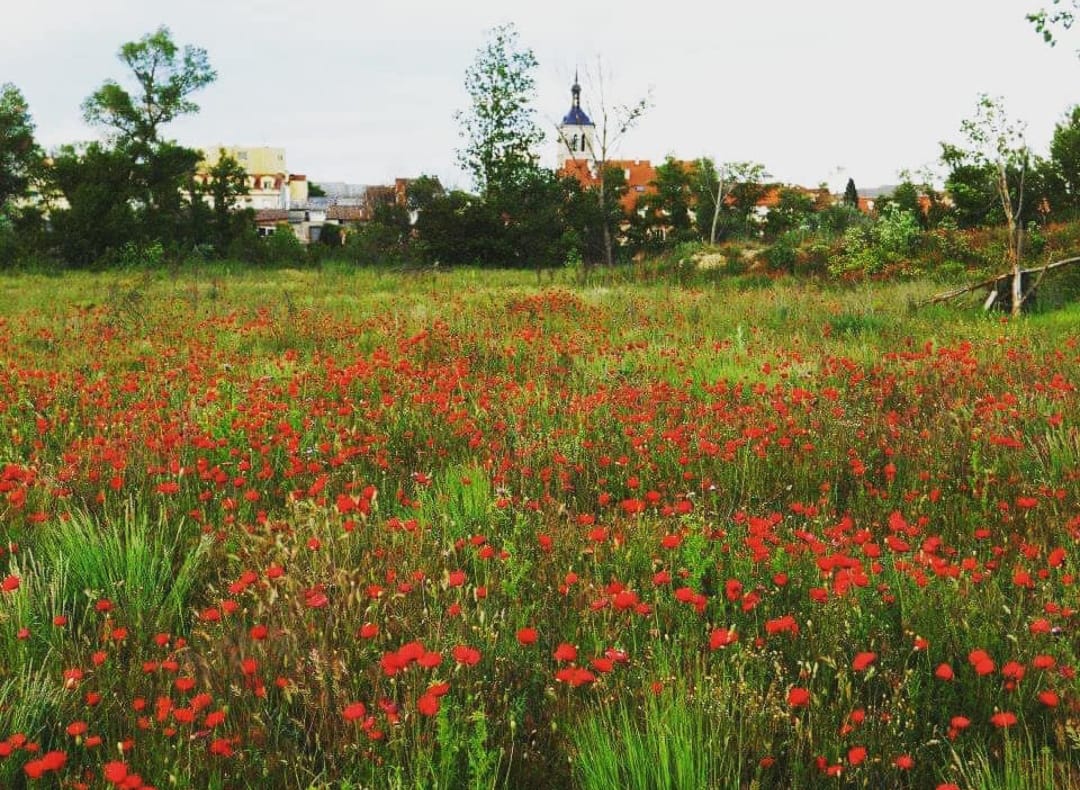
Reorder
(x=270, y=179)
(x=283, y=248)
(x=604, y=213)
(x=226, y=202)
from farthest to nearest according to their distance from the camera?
(x=270, y=179), (x=604, y=213), (x=226, y=202), (x=283, y=248)

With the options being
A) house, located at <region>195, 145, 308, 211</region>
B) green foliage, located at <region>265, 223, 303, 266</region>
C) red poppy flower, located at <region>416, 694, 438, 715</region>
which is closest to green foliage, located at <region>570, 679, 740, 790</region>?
red poppy flower, located at <region>416, 694, 438, 715</region>

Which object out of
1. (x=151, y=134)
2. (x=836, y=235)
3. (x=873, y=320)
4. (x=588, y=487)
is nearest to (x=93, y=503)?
(x=588, y=487)

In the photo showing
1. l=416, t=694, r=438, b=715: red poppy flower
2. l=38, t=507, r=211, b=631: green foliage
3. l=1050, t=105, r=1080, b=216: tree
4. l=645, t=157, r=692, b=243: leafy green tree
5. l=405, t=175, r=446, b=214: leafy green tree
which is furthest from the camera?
l=645, t=157, r=692, b=243: leafy green tree

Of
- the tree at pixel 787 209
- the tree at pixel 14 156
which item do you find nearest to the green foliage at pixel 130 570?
the tree at pixel 14 156

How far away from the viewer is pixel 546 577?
3082mm

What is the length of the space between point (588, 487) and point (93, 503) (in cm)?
245

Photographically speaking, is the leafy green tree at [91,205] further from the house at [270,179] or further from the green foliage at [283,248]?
the house at [270,179]

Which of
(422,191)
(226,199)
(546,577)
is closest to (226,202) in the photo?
(226,199)

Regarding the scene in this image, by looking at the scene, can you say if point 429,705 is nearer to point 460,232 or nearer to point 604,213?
point 460,232

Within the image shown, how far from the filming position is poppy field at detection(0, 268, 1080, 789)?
2117mm

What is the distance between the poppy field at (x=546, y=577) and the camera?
2.12 meters

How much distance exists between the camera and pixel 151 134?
4519cm

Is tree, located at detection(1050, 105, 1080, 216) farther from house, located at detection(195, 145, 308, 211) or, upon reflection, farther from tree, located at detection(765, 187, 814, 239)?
house, located at detection(195, 145, 308, 211)

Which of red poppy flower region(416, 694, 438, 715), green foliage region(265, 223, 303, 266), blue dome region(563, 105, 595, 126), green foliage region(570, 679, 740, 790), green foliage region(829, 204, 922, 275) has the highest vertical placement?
blue dome region(563, 105, 595, 126)
